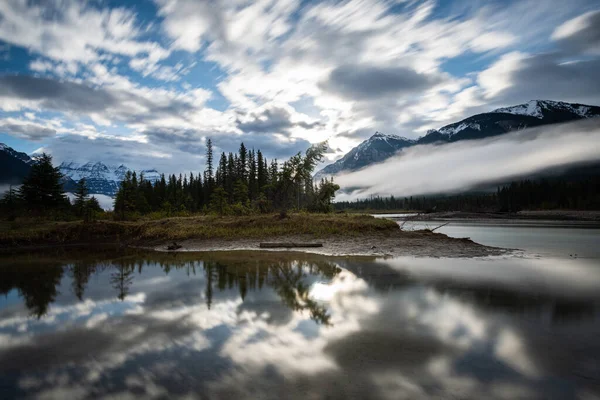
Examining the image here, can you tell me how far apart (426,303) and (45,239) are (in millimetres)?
30974

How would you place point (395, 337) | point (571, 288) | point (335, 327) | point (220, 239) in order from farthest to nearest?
point (220, 239) → point (571, 288) → point (335, 327) → point (395, 337)

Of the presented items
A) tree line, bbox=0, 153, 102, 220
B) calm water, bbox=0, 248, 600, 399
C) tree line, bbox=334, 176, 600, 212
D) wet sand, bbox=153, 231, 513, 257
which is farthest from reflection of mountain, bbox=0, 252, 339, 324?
tree line, bbox=334, 176, 600, 212

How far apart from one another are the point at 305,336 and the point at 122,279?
10.3m

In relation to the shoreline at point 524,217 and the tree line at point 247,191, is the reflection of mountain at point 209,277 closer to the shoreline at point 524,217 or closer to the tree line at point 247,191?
the tree line at point 247,191

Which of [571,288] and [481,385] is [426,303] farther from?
[571,288]

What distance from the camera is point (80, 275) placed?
14.2 meters

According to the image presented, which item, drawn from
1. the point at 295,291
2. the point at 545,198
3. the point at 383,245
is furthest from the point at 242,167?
the point at 545,198

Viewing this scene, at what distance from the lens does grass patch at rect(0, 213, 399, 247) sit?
26.4 meters

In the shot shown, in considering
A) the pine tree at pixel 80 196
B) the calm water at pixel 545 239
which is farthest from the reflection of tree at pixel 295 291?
the pine tree at pixel 80 196

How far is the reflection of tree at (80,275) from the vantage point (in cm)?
1145

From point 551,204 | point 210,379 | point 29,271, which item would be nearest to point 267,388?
point 210,379

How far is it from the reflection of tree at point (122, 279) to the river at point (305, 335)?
12 centimetres

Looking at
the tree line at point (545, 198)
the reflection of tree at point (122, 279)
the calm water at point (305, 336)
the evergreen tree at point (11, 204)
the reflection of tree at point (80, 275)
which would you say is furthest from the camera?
the tree line at point (545, 198)

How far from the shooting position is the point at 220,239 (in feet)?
85.0
